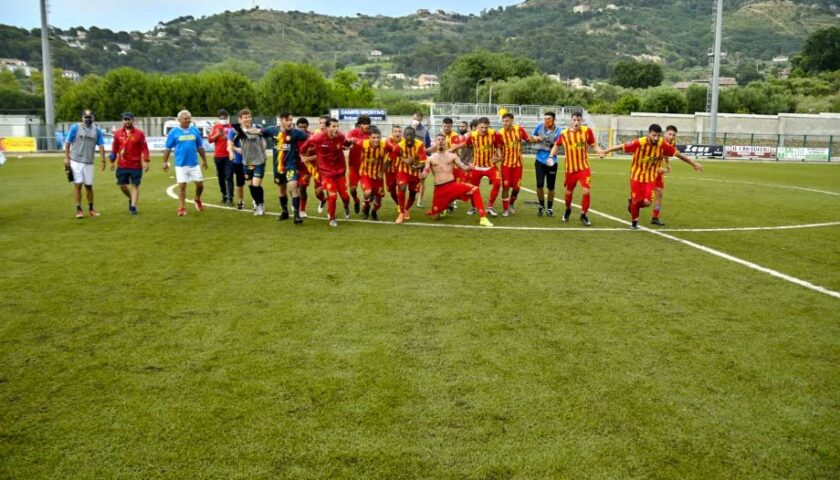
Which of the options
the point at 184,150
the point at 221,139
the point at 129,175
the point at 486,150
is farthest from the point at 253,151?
the point at 486,150

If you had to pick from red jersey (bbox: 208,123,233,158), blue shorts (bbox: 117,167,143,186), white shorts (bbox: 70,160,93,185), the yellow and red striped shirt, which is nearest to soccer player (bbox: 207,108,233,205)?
red jersey (bbox: 208,123,233,158)

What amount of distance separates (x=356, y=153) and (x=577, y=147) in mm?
4377

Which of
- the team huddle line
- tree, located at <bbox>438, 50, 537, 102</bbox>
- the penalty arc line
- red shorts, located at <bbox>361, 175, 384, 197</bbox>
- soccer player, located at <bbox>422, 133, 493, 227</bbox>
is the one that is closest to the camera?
the penalty arc line

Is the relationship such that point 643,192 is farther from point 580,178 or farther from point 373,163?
point 373,163

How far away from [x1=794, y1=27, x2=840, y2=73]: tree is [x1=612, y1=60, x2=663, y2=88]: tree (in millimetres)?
29823

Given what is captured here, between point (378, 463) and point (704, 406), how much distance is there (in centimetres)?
239

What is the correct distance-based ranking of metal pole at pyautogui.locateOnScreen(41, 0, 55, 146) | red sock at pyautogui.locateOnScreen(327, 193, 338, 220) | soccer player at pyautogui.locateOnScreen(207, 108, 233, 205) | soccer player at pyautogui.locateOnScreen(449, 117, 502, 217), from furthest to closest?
metal pole at pyautogui.locateOnScreen(41, 0, 55, 146) → soccer player at pyautogui.locateOnScreen(207, 108, 233, 205) → soccer player at pyautogui.locateOnScreen(449, 117, 502, 217) → red sock at pyautogui.locateOnScreen(327, 193, 338, 220)

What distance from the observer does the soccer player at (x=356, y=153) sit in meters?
14.2

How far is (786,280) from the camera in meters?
8.89

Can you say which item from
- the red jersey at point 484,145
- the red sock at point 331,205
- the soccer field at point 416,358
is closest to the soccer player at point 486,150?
the red jersey at point 484,145

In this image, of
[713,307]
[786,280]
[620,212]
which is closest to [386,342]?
[713,307]

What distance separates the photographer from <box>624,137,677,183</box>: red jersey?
12.9m

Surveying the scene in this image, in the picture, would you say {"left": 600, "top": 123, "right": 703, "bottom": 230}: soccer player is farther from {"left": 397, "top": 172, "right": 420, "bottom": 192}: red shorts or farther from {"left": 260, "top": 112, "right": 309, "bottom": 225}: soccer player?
{"left": 260, "top": 112, "right": 309, "bottom": 225}: soccer player

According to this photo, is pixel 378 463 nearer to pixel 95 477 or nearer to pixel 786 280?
pixel 95 477
